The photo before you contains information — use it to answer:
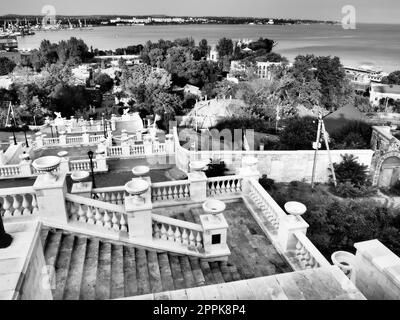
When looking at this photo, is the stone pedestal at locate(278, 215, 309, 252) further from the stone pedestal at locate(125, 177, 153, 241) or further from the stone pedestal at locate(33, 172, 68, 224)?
the stone pedestal at locate(33, 172, 68, 224)

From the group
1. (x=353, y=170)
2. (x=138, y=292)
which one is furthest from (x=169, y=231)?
(x=353, y=170)

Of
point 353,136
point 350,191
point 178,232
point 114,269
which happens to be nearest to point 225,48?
point 353,136

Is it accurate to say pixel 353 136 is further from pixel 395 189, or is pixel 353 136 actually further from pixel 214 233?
pixel 214 233

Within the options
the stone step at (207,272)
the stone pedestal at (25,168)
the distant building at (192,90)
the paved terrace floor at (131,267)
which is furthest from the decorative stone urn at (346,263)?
the distant building at (192,90)

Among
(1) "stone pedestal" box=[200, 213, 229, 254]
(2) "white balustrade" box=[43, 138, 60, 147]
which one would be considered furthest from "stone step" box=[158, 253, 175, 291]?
(2) "white balustrade" box=[43, 138, 60, 147]

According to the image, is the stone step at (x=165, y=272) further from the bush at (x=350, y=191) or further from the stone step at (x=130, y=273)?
the bush at (x=350, y=191)
